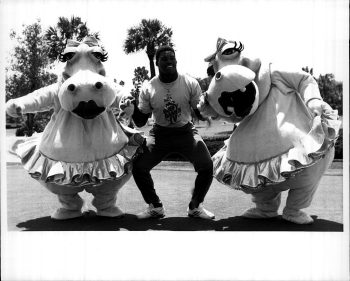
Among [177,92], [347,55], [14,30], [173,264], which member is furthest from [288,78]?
[14,30]

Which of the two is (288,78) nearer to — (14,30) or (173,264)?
(173,264)

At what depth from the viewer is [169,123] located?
2.82 m

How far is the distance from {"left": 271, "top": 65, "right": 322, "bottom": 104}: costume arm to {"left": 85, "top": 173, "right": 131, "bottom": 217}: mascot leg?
0.93 m

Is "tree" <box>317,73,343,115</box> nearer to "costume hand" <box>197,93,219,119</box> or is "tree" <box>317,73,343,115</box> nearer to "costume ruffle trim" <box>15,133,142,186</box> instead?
"costume hand" <box>197,93,219,119</box>

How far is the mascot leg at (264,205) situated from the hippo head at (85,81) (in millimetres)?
923

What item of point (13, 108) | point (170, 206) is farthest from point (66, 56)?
point (170, 206)

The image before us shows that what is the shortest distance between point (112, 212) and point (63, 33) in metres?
1.00

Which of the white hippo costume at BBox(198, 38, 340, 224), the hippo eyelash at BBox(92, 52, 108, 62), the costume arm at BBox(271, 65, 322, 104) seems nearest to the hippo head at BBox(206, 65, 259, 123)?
the white hippo costume at BBox(198, 38, 340, 224)

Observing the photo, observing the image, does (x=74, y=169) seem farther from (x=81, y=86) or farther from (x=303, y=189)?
(x=303, y=189)

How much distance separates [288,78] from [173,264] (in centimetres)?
107

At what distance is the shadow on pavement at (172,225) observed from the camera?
260 cm

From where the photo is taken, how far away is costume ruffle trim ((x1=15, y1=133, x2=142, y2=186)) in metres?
2.60

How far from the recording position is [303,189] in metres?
2.60

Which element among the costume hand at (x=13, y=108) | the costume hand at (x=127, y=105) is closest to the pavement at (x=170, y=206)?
the costume hand at (x=13, y=108)
